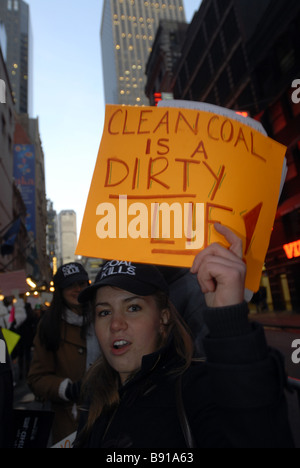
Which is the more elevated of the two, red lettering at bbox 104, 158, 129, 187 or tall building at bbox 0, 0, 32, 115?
tall building at bbox 0, 0, 32, 115

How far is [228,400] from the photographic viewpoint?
42.1 inches

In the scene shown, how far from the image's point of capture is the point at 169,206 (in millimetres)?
1378

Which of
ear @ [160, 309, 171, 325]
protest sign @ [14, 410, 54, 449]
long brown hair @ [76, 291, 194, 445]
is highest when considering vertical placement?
ear @ [160, 309, 171, 325]

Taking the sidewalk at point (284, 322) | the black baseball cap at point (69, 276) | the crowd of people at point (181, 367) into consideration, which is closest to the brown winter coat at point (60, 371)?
the black baseball cap at point (69, 276)

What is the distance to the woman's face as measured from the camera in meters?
1.59

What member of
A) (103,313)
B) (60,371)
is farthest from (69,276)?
(103,313)

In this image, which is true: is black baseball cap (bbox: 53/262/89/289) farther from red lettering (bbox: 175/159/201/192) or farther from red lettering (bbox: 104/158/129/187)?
red lettering (bbox: 175/159/201/192)

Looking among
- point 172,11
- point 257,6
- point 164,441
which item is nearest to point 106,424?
point 164,441

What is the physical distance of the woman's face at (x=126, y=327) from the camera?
1.59 m

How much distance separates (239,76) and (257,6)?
20.2 feet

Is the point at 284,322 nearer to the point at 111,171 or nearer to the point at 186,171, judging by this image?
the point at 186,171

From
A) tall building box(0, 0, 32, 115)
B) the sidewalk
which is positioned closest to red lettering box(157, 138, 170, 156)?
the sidewalk

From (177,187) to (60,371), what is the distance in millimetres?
2526

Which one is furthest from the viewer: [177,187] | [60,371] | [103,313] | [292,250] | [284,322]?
[292,250]
